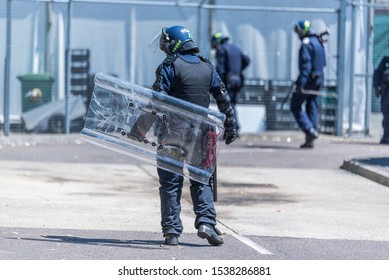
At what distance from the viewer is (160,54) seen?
22188 mm

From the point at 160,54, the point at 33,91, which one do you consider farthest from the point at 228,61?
the point at 33,91

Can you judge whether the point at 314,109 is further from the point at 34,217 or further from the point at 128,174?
the point at 34,217

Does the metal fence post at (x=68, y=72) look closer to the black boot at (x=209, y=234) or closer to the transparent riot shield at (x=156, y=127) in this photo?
the transparent riot shield at (x=156, y=127)

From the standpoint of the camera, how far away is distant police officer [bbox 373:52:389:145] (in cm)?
2122

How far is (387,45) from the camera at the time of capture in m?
22.9

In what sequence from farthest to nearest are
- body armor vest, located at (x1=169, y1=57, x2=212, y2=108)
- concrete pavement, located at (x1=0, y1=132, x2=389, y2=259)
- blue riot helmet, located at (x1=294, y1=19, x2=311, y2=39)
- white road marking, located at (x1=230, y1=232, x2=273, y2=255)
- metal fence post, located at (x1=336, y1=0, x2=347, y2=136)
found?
metal fence post, located at (x1=336, y1=0, x2=347, y2=136)
blue riot helmet, located at (x1=294, y1=19, x2=311, y2=39)
concrete pavement, located at (x1=0, y1=132, x2=389, y2=259)
body armor vest, located at (x1=169, y1=57, x2=212, y2=108)
white road marking, located at (x1=230, y1=232, x2=273, y2=255)

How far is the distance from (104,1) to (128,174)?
20.0 feet

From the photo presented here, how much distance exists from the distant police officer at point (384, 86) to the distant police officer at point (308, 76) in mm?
1286

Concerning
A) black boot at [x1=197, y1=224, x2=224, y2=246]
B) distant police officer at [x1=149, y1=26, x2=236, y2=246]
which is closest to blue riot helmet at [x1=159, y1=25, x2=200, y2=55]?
distant police officer at [x1=149, y1=26, x2=236, y2=246]

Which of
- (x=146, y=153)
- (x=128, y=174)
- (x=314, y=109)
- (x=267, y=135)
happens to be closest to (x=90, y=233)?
(x=146, y=153)

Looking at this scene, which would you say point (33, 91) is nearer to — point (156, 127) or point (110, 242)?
point (110, 242)

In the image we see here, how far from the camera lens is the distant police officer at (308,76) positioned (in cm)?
2006

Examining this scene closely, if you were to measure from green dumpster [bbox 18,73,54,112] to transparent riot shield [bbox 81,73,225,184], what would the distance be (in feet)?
36.4

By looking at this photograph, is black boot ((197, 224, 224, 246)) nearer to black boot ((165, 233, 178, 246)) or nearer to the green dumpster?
black boot ((165, 233, 178, 246))
